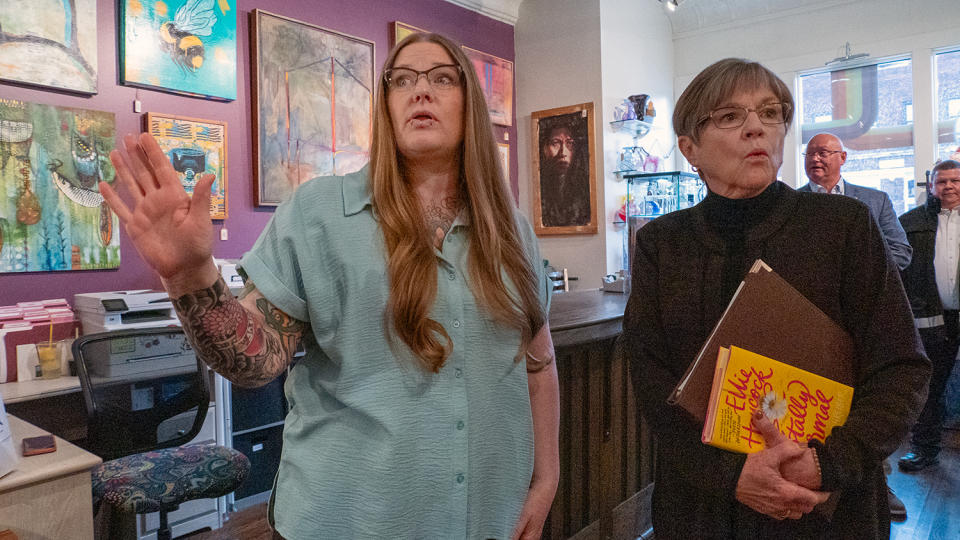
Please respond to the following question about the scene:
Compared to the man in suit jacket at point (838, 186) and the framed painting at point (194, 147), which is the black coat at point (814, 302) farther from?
the framed painting at point (194, 147)

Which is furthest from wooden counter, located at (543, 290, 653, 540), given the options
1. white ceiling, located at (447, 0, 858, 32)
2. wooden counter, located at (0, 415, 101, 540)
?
white ceiling, located at (447, 0, 858, 32)

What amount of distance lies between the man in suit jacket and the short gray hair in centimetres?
237

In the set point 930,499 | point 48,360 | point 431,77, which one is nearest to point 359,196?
point 431,77

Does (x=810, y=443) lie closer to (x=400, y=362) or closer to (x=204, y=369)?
(x=400, y=362)

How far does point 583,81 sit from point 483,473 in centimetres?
480

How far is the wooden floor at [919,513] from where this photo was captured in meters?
2.89

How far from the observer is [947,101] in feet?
16.0

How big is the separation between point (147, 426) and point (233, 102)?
206 centimetres

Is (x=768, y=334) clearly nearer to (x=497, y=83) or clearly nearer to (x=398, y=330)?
(x=398, y=330)

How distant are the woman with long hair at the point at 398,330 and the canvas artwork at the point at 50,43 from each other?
103 inches

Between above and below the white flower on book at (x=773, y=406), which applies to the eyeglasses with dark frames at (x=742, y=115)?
above

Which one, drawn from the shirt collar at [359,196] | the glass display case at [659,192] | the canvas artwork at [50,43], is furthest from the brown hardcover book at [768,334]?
the glass display case at [659,192]

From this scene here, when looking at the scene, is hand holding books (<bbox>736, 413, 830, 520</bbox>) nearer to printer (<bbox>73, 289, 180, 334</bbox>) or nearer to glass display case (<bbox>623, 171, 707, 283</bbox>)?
printer (<bbox>73, 289, 180, 334</bbox>)

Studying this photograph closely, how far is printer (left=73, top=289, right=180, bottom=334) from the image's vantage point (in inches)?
111
